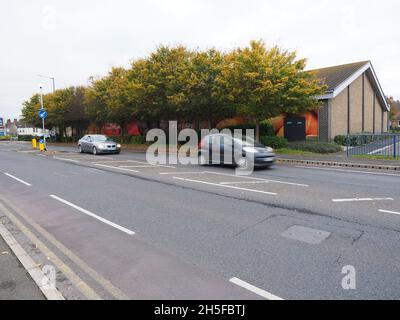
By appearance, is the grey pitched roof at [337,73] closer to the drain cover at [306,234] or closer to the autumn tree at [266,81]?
the autumn tree at [266,81]

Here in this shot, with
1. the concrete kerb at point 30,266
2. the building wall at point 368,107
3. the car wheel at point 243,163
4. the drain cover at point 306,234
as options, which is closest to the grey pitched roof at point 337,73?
the building wall at point 368,107

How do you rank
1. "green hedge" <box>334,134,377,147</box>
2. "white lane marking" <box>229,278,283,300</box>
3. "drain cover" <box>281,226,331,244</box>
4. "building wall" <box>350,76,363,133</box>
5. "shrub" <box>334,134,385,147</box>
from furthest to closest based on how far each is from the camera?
"building wall" <box>350,76,363,133</box>, "green hedge" <box>334,134,377,147</box>, "shrub" <box>334,134,385,147</box>, "drain cover" <box>281,226,331,244</box>, "white lane marking" <box>229,278,283,300</box>

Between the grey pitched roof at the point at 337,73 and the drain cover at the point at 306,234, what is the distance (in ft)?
65.9

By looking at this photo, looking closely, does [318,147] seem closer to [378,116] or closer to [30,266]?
[378,116]

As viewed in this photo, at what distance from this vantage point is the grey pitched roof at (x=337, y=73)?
23.7 m

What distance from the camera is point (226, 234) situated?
5.20 meters

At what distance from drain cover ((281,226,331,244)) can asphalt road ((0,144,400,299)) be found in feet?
0.05

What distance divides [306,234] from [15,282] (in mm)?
4223

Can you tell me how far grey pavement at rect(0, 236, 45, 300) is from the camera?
337 centimetres

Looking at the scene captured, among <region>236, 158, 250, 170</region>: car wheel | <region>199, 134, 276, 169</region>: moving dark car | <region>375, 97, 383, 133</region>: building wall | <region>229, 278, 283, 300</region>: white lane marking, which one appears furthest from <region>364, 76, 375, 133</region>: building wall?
<region>229, 278, 283, 300</region>: white lane marking

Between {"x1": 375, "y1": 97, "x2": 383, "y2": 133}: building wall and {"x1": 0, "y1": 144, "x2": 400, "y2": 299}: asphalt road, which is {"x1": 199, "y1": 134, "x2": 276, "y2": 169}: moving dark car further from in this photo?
{"x1": 375, "y1": 97, "x2": 383, "y2": 133}: building wall

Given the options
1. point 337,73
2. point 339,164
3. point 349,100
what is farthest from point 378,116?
point 339,164

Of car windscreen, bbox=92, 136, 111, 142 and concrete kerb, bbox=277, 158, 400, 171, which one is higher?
car windscreen, bbox=92, 136, 111, 142

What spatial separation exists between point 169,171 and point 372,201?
7.75 m
